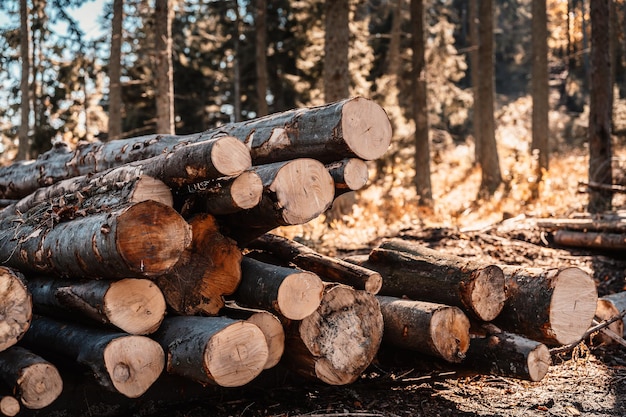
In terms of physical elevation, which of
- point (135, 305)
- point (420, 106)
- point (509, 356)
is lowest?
point (509, 356)

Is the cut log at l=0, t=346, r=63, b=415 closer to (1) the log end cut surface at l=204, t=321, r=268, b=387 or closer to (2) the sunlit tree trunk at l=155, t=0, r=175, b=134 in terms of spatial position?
(1) the log end cut surface at l=204, t=321, r=268, b=387

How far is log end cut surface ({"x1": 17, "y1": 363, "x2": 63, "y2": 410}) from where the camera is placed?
369cm

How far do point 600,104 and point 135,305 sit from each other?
403 inches

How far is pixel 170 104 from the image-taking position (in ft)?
42.4

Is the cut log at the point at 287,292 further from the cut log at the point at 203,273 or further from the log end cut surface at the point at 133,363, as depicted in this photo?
the log end cut surface at the point at 133,363

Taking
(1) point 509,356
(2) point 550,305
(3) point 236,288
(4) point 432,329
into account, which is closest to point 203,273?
(3) point 236,288

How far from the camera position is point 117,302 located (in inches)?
156

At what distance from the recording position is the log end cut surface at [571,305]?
185 inches

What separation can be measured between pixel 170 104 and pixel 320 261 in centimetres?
882

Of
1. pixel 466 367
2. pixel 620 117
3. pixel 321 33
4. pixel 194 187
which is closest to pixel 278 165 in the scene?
pixel 194 187

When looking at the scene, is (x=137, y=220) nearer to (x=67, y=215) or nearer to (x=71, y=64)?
(x=67, y=215)

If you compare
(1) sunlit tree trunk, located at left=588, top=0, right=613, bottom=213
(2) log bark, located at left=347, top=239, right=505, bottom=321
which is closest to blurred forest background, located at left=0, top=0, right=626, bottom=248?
(1) sunlit tree trunk, located at left=588, top=0, right=613, bottom=213

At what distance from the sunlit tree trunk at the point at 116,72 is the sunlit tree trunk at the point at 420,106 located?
7.42 m

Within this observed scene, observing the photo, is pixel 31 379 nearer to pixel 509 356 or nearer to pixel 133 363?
pixel 133 363
